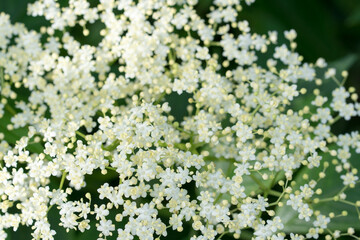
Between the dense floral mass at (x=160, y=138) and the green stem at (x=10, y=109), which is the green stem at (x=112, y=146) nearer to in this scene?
the dense floral mass at (x=160, y=138)

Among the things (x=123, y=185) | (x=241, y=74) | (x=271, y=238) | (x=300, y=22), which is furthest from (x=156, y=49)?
(x=300, y=22)

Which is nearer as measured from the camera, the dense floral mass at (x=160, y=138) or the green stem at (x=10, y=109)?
the dense floral mass at (x=160, y=138)

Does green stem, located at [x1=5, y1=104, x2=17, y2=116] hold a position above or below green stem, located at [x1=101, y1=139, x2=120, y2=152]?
Answer: above

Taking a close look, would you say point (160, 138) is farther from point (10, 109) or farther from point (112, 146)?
point (10, 109)

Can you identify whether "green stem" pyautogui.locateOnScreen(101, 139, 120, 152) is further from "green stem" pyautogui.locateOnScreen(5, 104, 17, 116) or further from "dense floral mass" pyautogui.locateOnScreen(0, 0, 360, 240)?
"green stem" pyautogui.locateOnScreen(5, 104, 17, 116)

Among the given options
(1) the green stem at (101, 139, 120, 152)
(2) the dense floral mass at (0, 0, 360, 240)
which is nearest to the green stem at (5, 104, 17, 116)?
(2) the dense floral mass at (0, 0, 360, 240)

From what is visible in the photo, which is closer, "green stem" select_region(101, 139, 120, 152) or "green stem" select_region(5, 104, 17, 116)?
"green stem" select_region(101, 139, 120, 152)

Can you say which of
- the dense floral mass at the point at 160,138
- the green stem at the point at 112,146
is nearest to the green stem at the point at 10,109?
the dense floral mass at the point at 160,138

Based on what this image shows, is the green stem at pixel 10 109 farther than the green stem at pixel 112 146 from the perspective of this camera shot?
Yes

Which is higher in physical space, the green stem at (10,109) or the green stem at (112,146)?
the green stem at (10,109)

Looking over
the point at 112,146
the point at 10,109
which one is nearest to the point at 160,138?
the point at 112,146
